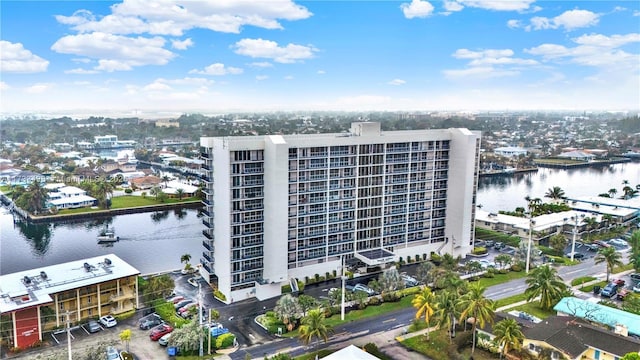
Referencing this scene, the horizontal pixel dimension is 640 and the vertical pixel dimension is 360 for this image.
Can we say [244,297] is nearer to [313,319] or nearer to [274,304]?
[274,304]

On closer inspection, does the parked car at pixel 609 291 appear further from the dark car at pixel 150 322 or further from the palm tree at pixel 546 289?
the dark car at pixel 150 322

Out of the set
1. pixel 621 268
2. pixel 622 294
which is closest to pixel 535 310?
pixel 622 294

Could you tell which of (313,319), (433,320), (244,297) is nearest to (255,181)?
(244,297)

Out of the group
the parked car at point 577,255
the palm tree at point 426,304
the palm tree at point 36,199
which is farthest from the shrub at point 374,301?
the palm tree at point 36,199

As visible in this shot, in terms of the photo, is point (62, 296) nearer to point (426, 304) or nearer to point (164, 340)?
point (164, 340)

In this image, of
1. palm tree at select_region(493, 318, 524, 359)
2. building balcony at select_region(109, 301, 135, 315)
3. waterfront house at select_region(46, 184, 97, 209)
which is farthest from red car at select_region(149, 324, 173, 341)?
waterfront house at select_region(46, 184, 97, 209)

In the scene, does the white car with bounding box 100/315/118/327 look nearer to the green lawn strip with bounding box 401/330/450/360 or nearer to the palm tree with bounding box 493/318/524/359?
the green lawn strip with bounding box 401/330/450/360
